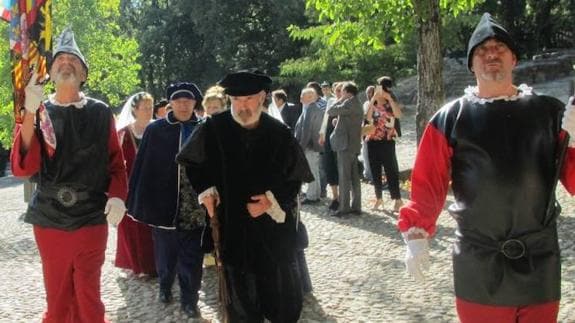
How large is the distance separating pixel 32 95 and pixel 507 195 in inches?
99.7

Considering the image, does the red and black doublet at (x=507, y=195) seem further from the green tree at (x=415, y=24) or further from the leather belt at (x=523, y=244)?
the green tree at (x=415, y=24)

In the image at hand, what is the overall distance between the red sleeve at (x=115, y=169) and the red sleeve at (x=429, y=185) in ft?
6.41

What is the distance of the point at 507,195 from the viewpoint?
2.91m

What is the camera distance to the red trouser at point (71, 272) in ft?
13.3

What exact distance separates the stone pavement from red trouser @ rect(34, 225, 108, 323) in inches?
45.9

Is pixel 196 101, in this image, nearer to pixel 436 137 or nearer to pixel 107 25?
pixel 436 137

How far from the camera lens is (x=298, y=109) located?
436 inches

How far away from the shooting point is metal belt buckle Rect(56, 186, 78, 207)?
13.3 feet

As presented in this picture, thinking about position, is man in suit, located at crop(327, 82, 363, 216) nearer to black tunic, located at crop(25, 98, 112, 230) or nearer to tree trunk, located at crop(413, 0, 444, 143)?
tree trunk, located at crop(413, 0, 444, 143)

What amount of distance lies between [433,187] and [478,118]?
0.37m

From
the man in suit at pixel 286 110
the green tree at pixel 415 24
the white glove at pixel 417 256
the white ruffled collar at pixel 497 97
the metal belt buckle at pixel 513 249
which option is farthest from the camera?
the man in suit at pixel 286 110

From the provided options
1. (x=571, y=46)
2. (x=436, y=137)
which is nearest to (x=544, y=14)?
(x=571, y=46)

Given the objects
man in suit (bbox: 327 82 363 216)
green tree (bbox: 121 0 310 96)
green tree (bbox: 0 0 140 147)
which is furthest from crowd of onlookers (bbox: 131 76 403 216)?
green tree (bbox: 121 0 310 96)

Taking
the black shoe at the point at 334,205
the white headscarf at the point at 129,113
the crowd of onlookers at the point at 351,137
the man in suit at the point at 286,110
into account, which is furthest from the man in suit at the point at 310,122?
the white headscarf at the point at 129,113
